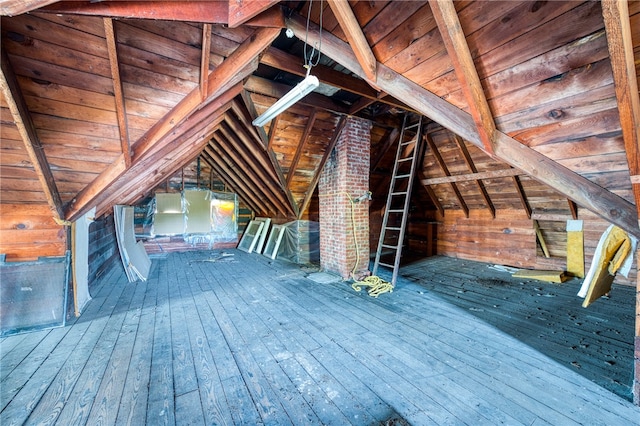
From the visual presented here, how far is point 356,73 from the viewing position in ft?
6.74

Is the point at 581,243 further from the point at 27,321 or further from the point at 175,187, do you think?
the point at 175,187

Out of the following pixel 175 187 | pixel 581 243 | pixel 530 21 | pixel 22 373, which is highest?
pixel 530 21

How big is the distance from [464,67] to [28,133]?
295 centimetres

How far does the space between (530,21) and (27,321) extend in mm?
4756

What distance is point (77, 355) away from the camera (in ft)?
7.06

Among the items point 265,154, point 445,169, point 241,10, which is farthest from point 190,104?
point 445,169

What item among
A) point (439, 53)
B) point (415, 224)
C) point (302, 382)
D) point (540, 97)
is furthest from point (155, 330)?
point (415, 224)

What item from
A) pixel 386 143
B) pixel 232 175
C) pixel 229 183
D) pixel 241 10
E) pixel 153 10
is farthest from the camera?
pixel 229 183

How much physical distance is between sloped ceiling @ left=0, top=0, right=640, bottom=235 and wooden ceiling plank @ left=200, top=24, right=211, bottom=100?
1 centimetres

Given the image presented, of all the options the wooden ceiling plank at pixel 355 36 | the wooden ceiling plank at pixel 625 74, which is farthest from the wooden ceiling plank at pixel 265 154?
the wooden ceiling plank at pixel 625 74

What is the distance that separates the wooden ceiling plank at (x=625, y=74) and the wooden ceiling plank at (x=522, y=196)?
3.53 metres

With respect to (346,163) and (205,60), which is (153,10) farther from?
(346,163)

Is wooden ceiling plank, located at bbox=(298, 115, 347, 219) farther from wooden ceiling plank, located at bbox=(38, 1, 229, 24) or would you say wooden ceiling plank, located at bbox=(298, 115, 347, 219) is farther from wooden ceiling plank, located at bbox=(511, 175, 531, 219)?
wooden ceiling plank, located at bbox=(511, 175, 531, 219)

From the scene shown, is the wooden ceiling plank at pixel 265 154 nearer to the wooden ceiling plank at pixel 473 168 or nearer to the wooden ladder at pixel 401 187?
the wooden ladder at pixel 401 187
